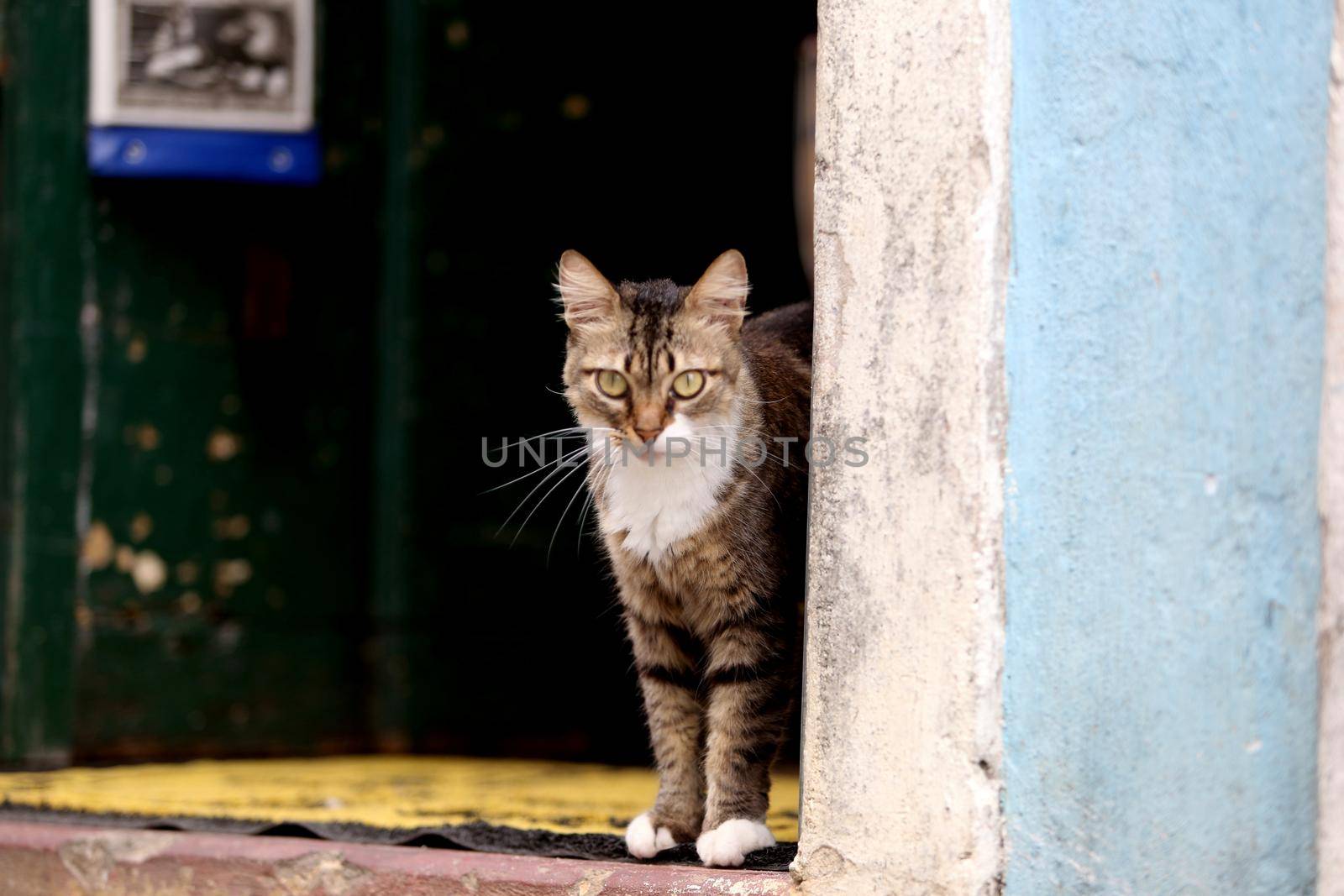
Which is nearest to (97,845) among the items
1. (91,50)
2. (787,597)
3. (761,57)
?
(787,597)

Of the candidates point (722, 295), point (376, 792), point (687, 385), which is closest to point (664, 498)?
point (687, 385)

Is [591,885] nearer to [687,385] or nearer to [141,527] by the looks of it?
[687,385]

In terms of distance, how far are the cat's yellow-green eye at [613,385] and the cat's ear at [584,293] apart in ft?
0.49

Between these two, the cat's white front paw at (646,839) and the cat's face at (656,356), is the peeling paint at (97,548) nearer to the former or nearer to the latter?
the cat's face at (656,356)

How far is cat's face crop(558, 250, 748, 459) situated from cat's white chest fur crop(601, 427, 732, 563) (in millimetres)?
41

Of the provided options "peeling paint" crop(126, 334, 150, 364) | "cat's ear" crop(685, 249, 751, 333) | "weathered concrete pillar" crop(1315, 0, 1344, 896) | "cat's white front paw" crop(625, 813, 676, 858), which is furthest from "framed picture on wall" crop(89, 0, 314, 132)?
"weathered concrete pillar" crop(1315, 0, 1344, 896)

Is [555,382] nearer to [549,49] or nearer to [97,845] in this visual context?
[549,49]

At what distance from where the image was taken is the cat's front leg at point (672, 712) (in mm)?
2963

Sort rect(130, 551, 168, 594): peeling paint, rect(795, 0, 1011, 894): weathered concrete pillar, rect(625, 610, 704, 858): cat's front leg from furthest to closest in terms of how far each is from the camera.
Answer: rect(130, 551, 168, 594): peeling paint < rect(625, 610, 704, 858): cat's front leg < rect(795, 0, 1011, 894): weathered concrete pillar

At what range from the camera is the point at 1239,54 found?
249 centimetres

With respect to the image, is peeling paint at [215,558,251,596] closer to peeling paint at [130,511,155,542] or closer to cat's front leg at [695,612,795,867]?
peeling paint at [130,511,155,542]

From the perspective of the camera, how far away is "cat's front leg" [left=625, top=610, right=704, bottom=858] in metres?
2.96

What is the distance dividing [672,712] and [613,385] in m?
0.70

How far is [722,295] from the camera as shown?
2967 millimetres
